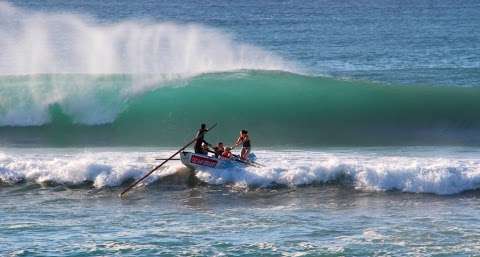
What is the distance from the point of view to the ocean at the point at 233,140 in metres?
17.4

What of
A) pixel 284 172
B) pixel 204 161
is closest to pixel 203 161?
pixel 204 161

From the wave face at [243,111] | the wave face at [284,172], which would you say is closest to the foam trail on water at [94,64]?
the wave face at [243,111]

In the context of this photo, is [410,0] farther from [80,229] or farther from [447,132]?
[80,229]

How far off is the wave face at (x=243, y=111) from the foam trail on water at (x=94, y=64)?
0.06 m

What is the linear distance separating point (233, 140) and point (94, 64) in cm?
1178

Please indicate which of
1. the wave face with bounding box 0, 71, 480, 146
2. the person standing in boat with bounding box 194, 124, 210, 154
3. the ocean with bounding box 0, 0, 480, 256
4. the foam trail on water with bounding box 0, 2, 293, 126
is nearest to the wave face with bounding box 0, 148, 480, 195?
the ocean with bounding box 0, 0, 480, 256

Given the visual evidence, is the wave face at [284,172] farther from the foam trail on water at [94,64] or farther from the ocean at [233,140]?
the foam trail on water at [94,64]

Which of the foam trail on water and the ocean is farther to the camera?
the foam trail on water

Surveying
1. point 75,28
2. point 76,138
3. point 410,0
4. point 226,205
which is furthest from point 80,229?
point 410,0

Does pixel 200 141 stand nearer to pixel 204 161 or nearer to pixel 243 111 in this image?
pixel 204 161

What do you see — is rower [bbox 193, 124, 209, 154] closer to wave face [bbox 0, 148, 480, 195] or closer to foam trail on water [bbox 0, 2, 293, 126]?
wave face [bbox 0, 148, 480, 195]

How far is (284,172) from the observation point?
2198 centimetres

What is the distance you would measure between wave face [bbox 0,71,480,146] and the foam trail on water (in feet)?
0.20

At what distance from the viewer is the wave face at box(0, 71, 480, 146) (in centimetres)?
2856
